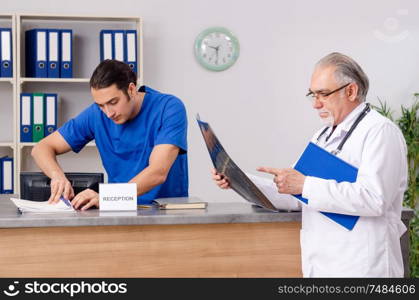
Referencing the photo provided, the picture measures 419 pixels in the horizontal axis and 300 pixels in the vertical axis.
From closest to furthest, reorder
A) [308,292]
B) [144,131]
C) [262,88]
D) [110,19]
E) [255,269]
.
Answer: [308,292]
[255,269]
[144,131]
[110,19]
[262,88]

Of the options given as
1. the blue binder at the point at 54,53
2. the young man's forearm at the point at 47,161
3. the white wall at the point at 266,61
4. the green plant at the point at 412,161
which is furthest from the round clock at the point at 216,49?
the young man's forearm at the point at 47,161

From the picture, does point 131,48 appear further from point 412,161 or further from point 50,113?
point 412,161

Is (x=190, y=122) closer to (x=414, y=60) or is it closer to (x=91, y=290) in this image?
(x=414, y=60)

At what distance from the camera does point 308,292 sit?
6.56ft

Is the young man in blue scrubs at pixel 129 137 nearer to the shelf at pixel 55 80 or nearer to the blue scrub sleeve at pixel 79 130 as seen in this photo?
the blue scrub sleeve at pixel 79 130

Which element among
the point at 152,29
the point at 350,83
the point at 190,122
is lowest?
the point at 190,122

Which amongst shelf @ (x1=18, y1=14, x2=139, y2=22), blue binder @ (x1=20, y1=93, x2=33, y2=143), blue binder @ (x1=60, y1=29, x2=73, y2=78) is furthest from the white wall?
blue binder @ (x1=20, y1=93, x2=33, y2=143)

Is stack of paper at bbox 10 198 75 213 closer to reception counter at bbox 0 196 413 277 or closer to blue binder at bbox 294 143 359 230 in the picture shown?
reception counter at bbox 0 196 413 277

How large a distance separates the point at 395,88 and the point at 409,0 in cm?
66

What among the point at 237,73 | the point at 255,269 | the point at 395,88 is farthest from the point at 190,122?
the point at 255,269

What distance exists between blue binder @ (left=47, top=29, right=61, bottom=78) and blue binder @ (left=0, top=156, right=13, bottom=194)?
62 cm

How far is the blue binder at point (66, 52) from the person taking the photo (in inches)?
172

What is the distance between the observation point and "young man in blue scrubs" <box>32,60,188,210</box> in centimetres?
268

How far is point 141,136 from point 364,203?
1257 mm
